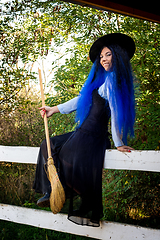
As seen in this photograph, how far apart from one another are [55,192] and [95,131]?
50 cm

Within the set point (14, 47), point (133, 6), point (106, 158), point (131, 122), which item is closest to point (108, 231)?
point (106, 158)

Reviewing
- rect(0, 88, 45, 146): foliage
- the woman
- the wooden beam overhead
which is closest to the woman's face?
the woman

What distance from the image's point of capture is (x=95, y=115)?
6.07 ft

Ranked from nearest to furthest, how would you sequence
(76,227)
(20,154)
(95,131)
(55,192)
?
1. (55,192)
2. (95,131)
3. (76,227)
4. (20,154)

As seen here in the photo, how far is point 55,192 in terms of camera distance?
5.70ft

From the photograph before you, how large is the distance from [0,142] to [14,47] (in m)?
1.59

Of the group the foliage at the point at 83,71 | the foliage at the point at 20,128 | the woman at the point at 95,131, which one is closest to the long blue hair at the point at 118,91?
the woman at the point at 95,131

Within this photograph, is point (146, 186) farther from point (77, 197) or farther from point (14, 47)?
point (14, 47)

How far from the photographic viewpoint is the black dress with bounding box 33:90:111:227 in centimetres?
178

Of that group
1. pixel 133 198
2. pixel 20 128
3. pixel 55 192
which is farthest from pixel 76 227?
pixel 20 128

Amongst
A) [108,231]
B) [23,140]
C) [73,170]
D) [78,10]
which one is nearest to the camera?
[73,170]

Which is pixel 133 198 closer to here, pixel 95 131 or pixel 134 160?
pixel 134 160

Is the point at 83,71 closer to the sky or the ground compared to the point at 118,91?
closer to the sky

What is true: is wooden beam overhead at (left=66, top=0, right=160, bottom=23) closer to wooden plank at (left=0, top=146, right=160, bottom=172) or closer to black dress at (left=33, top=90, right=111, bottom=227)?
black dress at (left=33, top=90, right=111, bottom=227)
